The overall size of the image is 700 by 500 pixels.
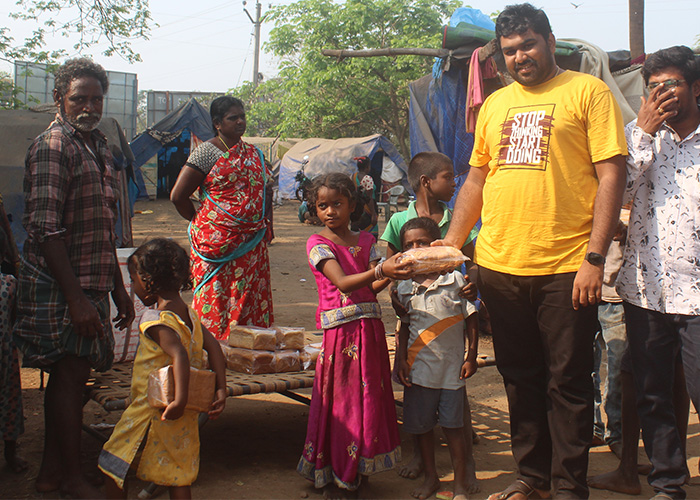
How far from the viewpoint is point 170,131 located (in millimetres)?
19500

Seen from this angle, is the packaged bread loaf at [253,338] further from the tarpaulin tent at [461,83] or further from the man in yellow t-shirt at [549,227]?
the tarpaulin tent at [461,83]

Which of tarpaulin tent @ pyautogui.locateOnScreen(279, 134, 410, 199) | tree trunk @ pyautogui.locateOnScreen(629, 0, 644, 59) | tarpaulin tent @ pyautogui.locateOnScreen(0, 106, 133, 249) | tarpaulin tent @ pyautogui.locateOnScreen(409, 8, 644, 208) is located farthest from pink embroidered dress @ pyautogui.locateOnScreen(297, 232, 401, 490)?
tarpaulin tent @ pyautogui.locateOnScreen(279, 134, 410, 199)

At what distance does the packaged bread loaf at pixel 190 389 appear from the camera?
2443mm

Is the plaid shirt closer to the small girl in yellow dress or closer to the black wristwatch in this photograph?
the small girl in yellow dress

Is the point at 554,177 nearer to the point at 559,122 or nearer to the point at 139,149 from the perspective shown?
the point at 559,122

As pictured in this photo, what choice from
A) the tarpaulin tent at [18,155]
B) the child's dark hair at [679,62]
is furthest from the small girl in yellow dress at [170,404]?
the tarpaulin tent at [18,155]

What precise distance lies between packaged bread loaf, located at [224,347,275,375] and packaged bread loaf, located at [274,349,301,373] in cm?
3

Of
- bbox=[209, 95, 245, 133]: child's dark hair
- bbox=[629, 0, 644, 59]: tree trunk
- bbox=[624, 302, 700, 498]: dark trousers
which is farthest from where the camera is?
bbox=[629, 0, 644, 59]: tree trunk

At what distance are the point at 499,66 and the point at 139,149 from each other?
1538cm

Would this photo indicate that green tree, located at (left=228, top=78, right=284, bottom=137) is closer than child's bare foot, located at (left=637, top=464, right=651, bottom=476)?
No

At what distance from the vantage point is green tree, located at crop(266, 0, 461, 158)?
22422 mm

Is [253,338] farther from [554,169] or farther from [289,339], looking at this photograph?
[554,169]

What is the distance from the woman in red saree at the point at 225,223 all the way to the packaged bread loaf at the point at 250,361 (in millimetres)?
393

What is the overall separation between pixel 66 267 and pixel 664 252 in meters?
2.57
